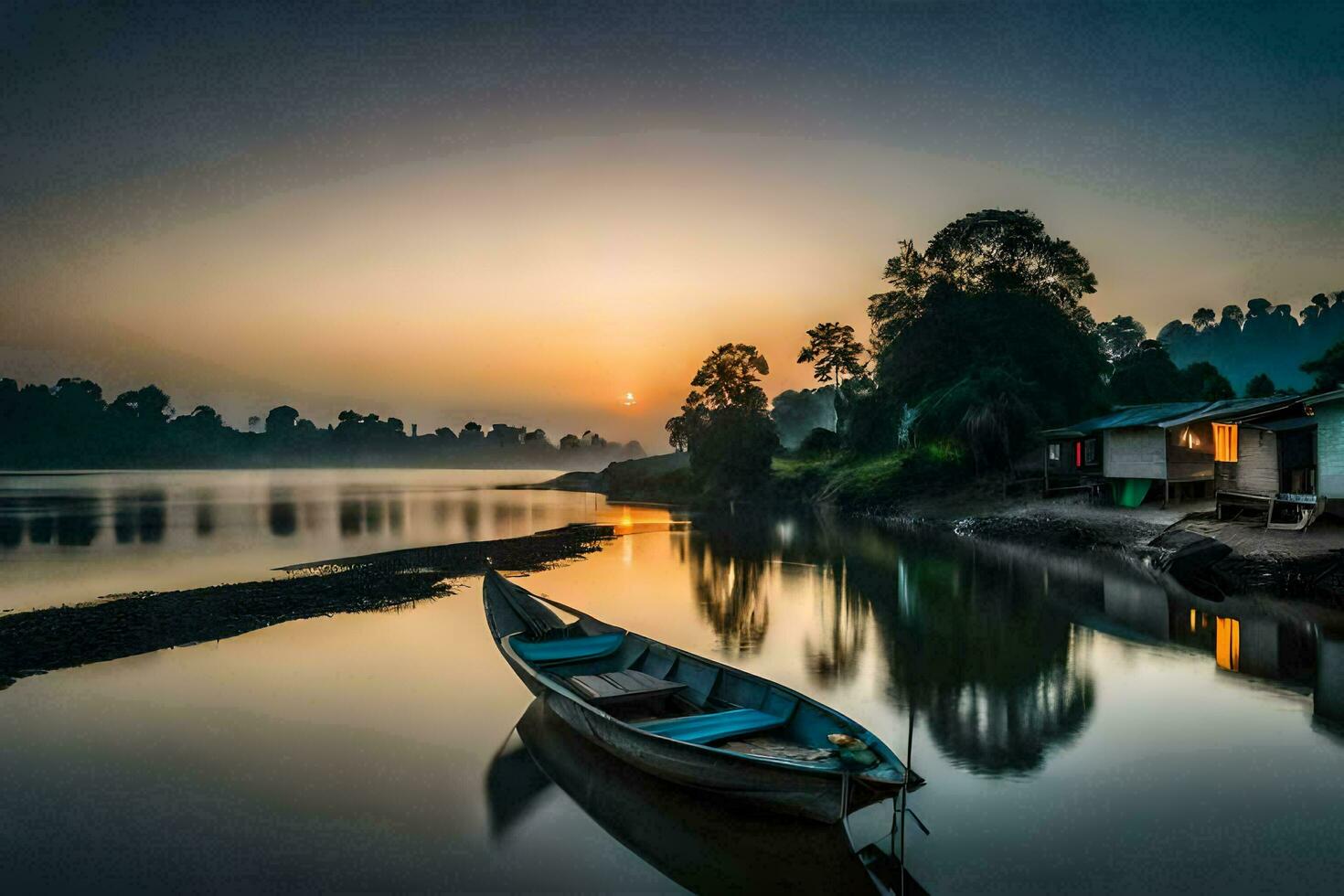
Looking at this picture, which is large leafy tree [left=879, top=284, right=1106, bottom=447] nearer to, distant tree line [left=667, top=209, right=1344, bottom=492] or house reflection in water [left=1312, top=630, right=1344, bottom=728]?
distant tree line [left=667, top=209, right=1344, bottom=492]

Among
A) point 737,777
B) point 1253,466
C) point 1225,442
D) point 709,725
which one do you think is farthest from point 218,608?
point 1225,442

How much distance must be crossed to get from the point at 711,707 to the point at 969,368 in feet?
175

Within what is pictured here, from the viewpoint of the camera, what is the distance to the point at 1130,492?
1484 inches

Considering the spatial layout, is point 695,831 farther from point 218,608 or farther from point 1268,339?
point 1268,339

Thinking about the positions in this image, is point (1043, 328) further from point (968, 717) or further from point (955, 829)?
point (955, 829)

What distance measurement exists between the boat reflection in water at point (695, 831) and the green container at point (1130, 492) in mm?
35734

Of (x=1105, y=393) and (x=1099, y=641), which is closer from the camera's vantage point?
(x=1099, y=641)

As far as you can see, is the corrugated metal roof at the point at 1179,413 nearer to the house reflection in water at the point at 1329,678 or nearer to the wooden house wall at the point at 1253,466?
the wooden house wall at the point at 1253,466

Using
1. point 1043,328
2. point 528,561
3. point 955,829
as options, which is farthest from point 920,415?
point 955,829

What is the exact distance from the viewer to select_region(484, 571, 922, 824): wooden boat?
7.93 m

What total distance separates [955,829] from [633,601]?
59.9 ft

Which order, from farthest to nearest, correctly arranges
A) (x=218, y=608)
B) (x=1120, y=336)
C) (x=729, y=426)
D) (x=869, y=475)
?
(x=1120, y=336)
(x=729, y=426)
(x=869, y=475)
(x=218, y=608)

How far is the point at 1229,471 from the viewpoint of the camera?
101 ft

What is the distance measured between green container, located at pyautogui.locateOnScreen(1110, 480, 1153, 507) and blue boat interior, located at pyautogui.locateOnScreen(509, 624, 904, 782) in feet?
111
